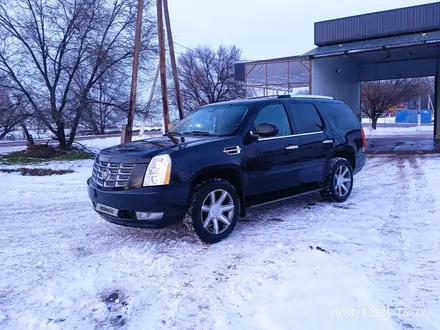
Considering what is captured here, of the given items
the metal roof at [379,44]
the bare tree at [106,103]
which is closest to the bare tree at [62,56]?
the bare tree at [106,103]

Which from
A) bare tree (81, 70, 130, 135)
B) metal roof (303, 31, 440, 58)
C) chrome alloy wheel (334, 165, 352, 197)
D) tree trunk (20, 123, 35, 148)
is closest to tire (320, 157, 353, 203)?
chrome alloy wheel (334, 165, 352, 197)

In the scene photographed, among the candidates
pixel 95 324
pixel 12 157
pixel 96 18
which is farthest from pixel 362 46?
pixel 95 324

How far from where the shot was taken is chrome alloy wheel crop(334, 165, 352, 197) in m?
6.64

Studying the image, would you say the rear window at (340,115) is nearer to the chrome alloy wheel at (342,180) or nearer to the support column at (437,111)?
the chrome alloy wheel at (342,180)

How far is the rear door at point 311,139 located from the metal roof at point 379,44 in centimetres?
1145

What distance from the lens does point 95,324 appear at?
3045mm

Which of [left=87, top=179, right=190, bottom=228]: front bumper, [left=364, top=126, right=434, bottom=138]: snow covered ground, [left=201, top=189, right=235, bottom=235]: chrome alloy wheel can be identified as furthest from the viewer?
[left=364, top=126, right=434, bottom=138]: snow covered ground

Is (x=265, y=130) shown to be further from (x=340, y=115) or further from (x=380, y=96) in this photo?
(x=380, y=96)

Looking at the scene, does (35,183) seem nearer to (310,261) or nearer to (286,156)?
(286,156)

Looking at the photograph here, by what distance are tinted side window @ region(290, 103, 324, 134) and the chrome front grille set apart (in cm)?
268

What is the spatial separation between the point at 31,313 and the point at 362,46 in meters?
17.2

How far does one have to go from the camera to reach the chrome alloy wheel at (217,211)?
4.71 metres

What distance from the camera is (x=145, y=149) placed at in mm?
4785

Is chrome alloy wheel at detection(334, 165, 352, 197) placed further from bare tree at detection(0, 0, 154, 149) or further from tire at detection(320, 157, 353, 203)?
bare tree at detection(0, 0, 154, 149)
